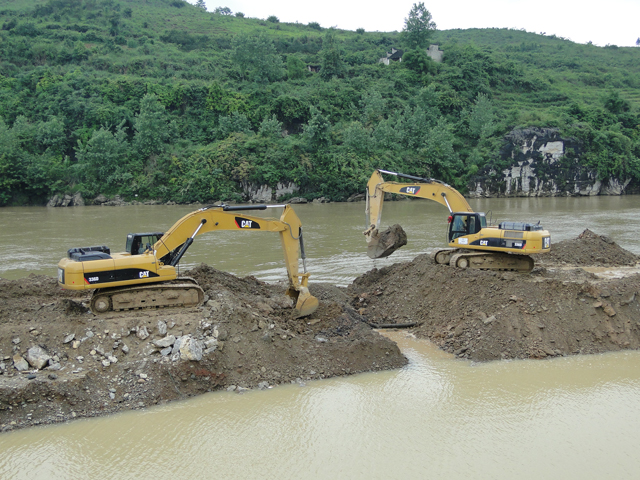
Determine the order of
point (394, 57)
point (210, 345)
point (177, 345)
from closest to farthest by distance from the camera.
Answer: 1. point (177, 345)
2. point (210, 345)
3. point (394, 57)

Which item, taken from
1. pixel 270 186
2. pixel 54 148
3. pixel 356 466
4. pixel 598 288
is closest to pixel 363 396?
pixel 356 466

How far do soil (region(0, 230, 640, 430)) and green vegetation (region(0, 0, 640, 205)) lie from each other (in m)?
37.1

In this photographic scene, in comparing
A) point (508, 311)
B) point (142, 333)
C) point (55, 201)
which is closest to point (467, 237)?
point (508, 311)

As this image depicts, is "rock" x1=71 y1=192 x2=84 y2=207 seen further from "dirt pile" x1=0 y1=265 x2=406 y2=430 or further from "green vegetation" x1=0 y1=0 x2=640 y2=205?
"dirt pile" x1=0 y1=265 x2=406 y2=430

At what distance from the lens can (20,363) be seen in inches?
345

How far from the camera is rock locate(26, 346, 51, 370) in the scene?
347 inches

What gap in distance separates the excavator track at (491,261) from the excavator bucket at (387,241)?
5.41 feet

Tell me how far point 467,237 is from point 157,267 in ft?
29.5

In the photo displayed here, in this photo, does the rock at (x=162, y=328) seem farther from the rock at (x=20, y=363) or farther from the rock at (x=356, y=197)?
the rock at (x=356, y=197)

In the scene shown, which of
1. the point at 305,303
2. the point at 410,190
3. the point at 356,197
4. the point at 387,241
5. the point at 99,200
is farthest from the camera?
the point at 356,197

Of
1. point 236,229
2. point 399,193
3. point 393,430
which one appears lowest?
point 393,430

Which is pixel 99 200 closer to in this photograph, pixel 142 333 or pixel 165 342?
pixel 142 333

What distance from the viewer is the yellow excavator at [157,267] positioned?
32.7 ft

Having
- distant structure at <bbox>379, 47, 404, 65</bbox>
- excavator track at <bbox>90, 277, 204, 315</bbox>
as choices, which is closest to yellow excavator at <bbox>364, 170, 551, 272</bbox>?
excavator track at <bbox>90, 277, 204, 315</bbox>
